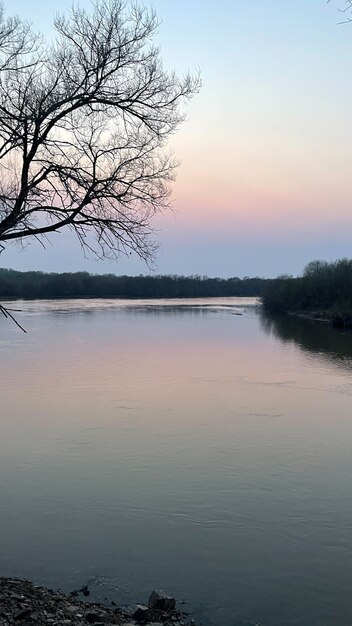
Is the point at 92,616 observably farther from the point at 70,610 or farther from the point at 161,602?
the point at 161,602

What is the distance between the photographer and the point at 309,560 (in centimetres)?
501

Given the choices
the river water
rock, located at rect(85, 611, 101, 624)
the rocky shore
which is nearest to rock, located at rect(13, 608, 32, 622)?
the rocky shore

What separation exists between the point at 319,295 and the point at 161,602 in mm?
39714

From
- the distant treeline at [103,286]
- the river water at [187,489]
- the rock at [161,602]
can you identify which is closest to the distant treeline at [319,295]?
the distant treeline at [103,286]

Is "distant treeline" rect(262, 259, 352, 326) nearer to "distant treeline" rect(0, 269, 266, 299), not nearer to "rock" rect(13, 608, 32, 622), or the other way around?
"distant treeline" rect(0, 269, 266, 299)

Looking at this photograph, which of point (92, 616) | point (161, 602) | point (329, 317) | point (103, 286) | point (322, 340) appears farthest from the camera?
point (103, 286)

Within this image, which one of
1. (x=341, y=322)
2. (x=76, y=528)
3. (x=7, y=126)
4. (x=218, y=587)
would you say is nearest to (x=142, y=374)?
(x=76, y=528)

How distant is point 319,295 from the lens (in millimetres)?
42250

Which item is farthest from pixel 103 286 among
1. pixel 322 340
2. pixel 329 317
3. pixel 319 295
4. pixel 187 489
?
pixel 187 489

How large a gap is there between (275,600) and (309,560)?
0.72m

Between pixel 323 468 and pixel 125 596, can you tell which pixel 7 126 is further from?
pixel 323 468

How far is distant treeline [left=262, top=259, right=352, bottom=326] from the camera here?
35.4m

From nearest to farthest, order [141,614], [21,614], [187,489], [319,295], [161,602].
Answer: [21,614]
[141,614]
[161,602]
[187,489]
[319,295]

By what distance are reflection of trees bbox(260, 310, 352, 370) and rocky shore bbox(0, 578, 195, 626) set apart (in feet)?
44.3
